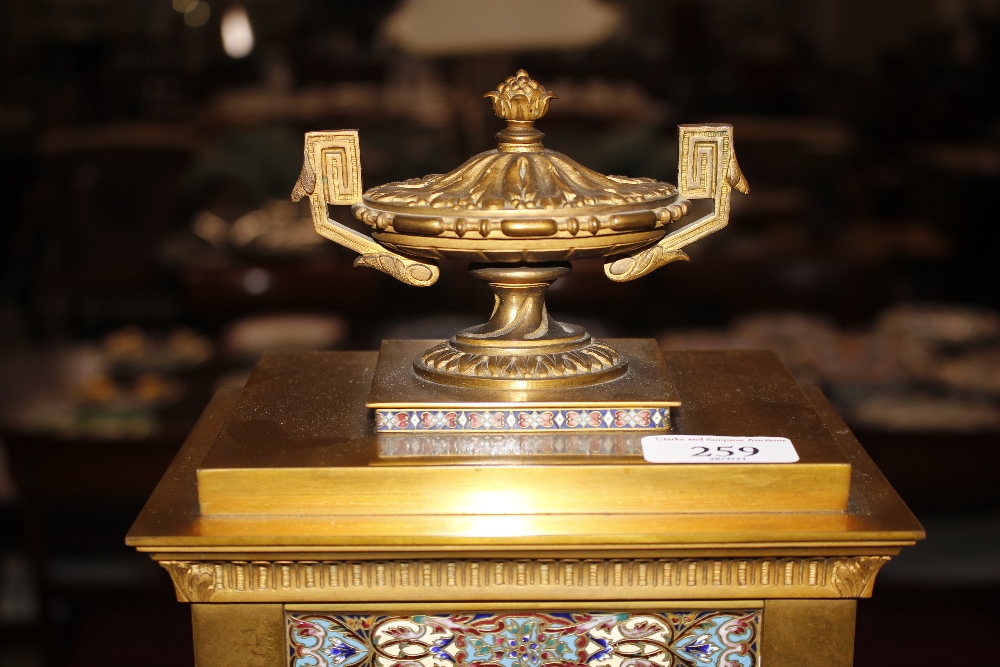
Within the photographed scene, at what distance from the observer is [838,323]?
13.2 feet

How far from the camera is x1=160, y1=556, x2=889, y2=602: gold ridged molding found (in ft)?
3.59

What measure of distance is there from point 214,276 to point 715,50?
139 inches

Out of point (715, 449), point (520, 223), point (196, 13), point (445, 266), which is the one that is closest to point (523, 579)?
point (715, 449)

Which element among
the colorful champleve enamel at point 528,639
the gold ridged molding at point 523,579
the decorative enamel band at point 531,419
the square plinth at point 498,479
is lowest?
the colorful champleve enamel at point 528,639

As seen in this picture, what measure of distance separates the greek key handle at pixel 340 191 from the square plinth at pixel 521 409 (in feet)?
0.38

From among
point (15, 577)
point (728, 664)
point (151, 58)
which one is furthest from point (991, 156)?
point (728, 664)

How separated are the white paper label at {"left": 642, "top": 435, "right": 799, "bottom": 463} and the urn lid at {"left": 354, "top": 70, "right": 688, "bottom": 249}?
0.61ft

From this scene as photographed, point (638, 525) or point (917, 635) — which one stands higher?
point (638, 525)

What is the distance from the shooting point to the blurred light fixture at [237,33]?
618 cm

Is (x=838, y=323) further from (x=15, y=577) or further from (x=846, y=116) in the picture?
(x=846, y=116)

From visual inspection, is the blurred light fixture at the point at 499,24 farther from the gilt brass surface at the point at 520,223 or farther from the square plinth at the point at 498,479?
the square plinth at the point at 498,479

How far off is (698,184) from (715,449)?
271 mm

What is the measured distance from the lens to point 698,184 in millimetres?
1231

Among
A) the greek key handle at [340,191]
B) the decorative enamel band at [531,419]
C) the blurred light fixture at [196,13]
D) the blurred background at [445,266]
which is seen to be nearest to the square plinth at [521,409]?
the decorative enamel band at [531,419]
